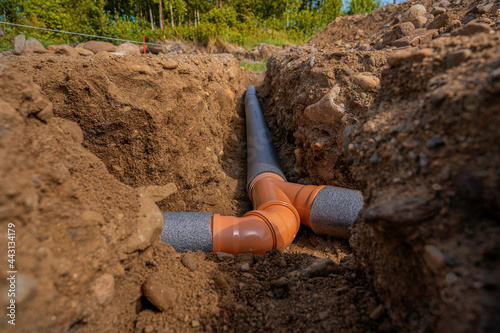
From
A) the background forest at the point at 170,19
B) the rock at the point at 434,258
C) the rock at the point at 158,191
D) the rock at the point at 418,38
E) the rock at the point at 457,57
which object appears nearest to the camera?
the rock at the point at 434,258

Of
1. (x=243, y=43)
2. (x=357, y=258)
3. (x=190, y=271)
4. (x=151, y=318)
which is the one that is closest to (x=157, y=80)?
(x=190, y=271)

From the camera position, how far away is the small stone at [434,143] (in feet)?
3.11

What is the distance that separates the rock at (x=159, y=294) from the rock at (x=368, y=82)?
2.40 m

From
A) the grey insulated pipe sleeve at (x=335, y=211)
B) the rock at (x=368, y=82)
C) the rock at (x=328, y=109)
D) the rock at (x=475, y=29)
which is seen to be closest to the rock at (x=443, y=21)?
the rock at (x=368, y=82)

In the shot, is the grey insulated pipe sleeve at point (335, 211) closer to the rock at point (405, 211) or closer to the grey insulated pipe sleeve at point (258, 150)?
the grey insulated pipe sleeve at point (258, 150)

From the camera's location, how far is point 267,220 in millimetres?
2227

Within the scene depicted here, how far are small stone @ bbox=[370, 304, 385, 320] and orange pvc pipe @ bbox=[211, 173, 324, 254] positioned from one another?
3.46 feet

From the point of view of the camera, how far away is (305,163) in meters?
3.09

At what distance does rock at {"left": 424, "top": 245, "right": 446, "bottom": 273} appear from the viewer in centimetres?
79

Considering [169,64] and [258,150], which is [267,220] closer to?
[258,150]

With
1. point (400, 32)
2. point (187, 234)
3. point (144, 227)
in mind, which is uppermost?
point (400, 32)

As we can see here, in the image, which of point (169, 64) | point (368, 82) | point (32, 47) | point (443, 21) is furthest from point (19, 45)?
point (443, 21)

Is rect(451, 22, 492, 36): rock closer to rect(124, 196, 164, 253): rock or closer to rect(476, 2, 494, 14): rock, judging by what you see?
rect(124, 196, 164, 253): rock

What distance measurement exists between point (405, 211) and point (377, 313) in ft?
1.81
